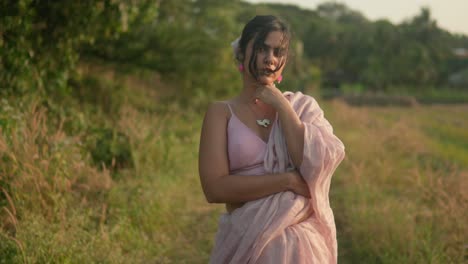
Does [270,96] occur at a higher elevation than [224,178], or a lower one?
higher

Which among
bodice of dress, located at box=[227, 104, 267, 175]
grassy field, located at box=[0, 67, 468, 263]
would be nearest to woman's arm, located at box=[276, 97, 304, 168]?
bodice of dress, located at box=[227, 104, 267, 175]

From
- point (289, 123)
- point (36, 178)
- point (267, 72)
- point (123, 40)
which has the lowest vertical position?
point (36, 178)

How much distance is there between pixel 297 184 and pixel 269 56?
52 cm

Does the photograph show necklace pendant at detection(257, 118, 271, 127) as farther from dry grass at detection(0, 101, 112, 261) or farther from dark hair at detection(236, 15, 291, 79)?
dry grass at detection(0, 101, 112, 261)

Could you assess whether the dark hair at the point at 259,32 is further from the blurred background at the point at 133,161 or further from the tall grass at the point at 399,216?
the tall grass at the point at 399,216

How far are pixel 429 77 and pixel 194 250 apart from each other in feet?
174

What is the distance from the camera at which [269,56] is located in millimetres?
2252

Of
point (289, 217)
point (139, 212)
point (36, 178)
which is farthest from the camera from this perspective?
point (139, 212)

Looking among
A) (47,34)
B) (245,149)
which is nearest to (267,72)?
→ (245,149)

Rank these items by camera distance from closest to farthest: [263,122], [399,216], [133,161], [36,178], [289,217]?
[289,217] < [263,122] < [36,178] < [399,216] < [133,161]

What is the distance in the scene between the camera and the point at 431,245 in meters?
4.67

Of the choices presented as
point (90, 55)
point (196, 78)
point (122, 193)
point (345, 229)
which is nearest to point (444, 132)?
point (196, 78)

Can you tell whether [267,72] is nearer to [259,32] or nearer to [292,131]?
[259,32]

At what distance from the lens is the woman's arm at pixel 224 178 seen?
7.30 ft
